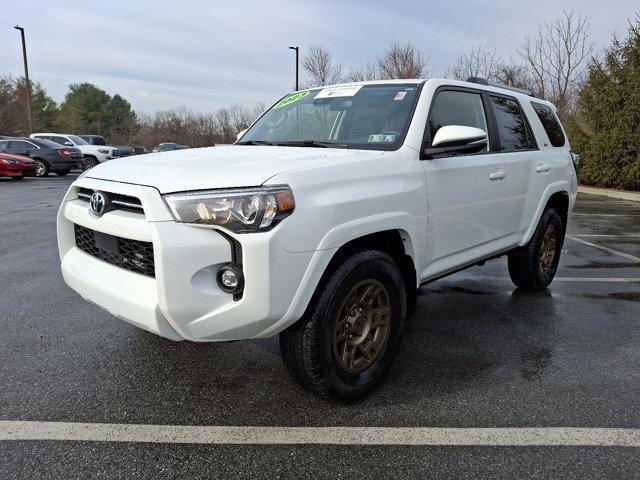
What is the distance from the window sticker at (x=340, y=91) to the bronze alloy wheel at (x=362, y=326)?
5.08ft

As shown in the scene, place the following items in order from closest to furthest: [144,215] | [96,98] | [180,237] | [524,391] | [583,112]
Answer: [180,237], [144,215], [524,391], [583,112], [96,98]

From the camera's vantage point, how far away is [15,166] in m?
17.4

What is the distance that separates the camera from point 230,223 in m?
2.22

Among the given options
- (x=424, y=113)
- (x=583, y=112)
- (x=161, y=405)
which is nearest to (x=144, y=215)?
(x=161, y=405)

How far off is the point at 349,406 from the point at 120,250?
57.6 inches

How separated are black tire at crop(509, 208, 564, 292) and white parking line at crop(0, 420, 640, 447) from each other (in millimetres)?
2334

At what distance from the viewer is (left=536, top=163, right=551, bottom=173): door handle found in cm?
440

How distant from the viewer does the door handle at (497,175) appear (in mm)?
3711

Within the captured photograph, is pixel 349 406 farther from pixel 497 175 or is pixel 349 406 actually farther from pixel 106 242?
pixel 497 175

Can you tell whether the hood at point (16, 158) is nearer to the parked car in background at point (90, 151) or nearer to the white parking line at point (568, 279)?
the parked car in background at point (90, 151)

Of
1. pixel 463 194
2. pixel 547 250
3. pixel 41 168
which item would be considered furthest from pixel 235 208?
pixel 41 168

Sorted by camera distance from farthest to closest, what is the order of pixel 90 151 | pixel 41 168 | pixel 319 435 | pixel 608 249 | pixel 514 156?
pixel 90 151, pixel 41 168, pixel 608 249, pixel 514 156, pixel 319 435

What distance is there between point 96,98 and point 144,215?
75075 millimetres

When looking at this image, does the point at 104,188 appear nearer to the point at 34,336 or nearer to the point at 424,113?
the point at 34,336
